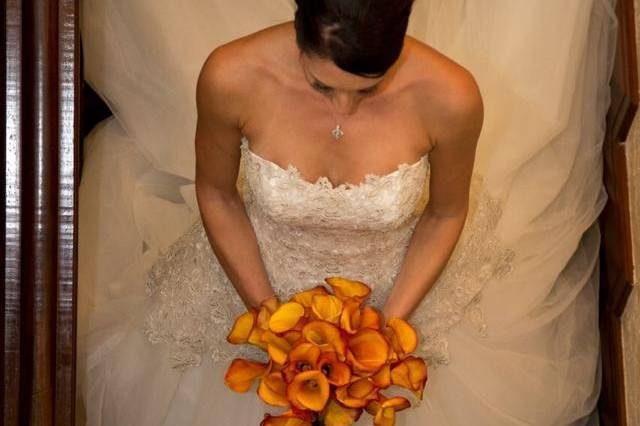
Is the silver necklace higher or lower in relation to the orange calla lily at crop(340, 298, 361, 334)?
higher

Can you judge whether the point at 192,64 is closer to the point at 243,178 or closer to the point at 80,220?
the point at 243,178

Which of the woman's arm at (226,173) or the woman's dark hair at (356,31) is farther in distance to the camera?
the woman's arm at (226,173)

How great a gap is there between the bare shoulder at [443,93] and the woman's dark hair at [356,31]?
0.11 meters

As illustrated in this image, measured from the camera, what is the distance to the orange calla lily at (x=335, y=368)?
101 cm

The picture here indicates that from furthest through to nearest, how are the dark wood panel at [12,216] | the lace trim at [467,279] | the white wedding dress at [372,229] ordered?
the lace trim at [467,279], the white wedding dress at [372,229], the dark wood panel at [12,216]

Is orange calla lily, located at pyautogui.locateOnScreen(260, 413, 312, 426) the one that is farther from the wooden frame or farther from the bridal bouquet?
the wooden frame

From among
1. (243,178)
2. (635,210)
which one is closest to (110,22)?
(243,178)

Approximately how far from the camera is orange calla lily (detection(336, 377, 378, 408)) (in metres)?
1.02

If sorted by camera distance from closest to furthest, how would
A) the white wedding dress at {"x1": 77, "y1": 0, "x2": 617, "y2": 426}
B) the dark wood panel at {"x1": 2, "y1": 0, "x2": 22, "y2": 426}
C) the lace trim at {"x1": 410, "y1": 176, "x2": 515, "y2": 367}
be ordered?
the dark wood panel at {"x1": 2, "y1": 0, "x2": 22, "y2": 426} < the white wedding dress at {"x1": 77, "y1": 0, "x2": 617, "y2": 426} < the lace trim at {"x1": 410, "y1": 176, "x2": 515, "y2": 367}

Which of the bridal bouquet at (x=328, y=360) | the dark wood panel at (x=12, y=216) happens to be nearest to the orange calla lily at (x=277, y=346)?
the bridal bouquet at (x=328, y=360)

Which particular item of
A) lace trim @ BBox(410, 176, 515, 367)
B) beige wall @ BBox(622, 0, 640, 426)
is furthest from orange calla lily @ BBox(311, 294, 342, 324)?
beige wall @ BBox(622, 0, 640, 426)

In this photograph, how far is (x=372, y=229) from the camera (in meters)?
1.20

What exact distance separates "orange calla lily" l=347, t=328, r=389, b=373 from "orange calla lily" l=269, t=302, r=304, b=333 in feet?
0.18

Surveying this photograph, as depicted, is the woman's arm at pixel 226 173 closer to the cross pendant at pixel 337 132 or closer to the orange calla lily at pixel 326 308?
the cross pendant at pixel 337 132
